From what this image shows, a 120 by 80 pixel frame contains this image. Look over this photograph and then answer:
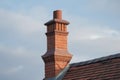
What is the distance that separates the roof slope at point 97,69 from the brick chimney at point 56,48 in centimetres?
51

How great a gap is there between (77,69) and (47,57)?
1585mm

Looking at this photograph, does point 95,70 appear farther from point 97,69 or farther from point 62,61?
point 62,61

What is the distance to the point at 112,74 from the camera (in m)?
18.0

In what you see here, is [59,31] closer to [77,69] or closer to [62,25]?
[62,25]

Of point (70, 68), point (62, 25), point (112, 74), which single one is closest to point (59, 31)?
point (62, 25)

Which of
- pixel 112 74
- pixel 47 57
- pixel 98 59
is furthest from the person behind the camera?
pixel 47 57

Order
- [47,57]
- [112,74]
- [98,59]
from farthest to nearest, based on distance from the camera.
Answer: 1. [47,57]
2. [98,59]
3. [112,74]

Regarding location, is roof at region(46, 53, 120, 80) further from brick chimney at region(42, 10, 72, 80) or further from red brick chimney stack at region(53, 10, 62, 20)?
red brick chimney stack at region(53, 10, 62, 20)

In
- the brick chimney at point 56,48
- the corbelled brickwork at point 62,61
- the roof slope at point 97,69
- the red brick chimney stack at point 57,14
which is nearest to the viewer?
the roof slope at point 97,69

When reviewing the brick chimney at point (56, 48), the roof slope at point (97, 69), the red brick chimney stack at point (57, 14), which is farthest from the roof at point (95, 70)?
the red brick chimney stack at point (57, 14)

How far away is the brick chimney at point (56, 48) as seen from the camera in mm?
21031

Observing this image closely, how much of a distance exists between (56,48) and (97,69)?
2.81 metres

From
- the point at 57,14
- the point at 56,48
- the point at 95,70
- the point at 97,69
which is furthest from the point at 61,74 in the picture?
the point at 57,14

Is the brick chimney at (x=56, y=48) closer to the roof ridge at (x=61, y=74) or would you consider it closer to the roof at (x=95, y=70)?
the roof ridge at (x=61, y=74)
